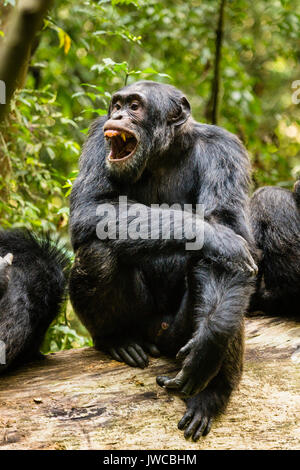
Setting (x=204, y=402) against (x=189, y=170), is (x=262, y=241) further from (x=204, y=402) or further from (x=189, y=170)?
(x=204, y=402)

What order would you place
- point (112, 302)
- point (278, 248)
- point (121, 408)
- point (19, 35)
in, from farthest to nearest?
point (278, 248)
point (112, 302)
point (121, 408)
point (19, 35)

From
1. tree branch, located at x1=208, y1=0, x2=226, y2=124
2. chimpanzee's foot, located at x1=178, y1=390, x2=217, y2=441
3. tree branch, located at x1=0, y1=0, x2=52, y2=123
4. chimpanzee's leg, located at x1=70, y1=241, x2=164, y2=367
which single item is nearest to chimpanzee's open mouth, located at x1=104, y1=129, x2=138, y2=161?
chimpanzee's leg, located at x1=70, y1=241, x2=164, y2=367

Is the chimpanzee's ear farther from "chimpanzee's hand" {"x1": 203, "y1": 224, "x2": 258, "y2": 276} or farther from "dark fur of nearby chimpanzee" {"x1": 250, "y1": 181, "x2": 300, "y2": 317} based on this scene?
"dark fur of nearby chimpanzee" {"x1": 250, "y1": 181, "x2": 300, "y2": 317}

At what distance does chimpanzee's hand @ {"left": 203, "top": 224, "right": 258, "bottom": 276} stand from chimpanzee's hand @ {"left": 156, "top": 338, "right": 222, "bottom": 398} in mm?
708

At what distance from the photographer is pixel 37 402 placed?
4.02 m

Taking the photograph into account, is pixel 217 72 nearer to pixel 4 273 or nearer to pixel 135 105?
pixel 135 105

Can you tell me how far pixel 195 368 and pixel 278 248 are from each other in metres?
2.49

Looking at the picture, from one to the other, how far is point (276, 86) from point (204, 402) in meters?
10.9

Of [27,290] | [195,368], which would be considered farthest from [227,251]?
[27,290]

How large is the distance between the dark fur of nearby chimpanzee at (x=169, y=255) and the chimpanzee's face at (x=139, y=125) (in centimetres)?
1

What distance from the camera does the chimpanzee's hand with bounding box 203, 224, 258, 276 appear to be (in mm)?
4273

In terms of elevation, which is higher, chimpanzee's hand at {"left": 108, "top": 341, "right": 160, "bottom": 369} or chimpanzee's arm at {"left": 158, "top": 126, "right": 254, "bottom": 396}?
chimpanzee's arm at {"left": 158, "top": 126, "right": 254, "bottom": 396}

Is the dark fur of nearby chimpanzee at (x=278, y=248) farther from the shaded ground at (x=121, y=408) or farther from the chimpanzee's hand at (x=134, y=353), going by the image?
the chimpanzee's hand at (x=134, y=353)

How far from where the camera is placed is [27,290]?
4629 millimetres
